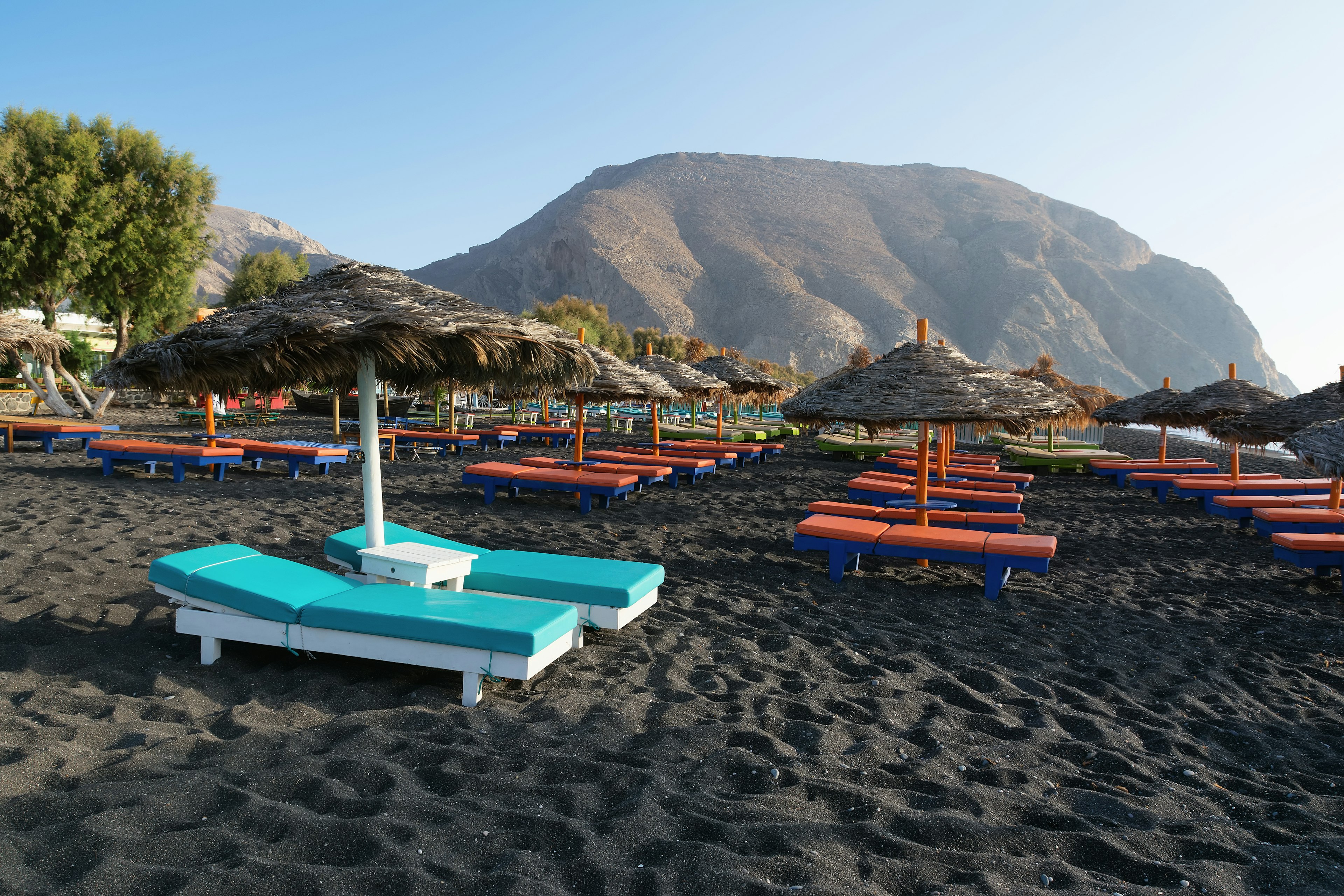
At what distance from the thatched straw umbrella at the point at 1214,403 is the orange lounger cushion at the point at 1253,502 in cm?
356

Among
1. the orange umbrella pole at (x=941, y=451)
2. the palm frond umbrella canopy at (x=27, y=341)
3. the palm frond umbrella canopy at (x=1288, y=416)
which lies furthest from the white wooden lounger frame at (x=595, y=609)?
the palm frond umbrella canopy at (x=27, y=341)

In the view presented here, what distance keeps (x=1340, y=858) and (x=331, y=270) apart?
17.6 feet

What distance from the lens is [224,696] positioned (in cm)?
343

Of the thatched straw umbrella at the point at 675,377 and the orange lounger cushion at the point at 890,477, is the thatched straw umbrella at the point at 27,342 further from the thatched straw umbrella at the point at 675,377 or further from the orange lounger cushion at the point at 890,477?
the orange lounger cushion at the point at 890,477

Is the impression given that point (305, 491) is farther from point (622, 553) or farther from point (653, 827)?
point (653, 827)

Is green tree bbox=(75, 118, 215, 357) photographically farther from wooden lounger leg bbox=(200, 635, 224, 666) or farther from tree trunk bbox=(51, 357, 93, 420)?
wooden lounger leg bbox=(200, 635, 224, 666)

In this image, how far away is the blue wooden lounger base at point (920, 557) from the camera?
571 cm

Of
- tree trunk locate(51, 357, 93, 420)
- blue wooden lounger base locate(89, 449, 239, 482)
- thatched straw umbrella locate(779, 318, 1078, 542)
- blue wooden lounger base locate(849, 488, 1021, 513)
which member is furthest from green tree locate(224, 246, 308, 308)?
thatched straw umbrella locate(779, 318, 1078, 542)

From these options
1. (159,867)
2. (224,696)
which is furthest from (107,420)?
(159,867)

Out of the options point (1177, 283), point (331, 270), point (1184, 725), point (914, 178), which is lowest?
point (1184, 725)

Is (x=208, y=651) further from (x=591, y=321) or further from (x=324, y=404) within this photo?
(x=591, y=321)

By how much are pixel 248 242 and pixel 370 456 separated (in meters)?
189

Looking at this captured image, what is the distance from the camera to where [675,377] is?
1484cm

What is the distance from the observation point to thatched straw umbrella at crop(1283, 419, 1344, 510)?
5.99m
